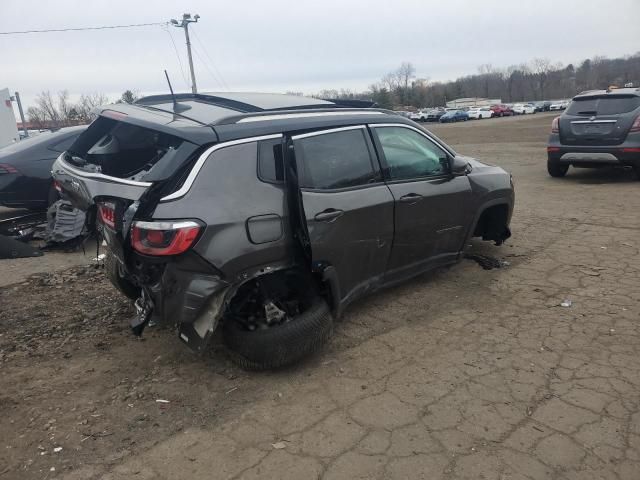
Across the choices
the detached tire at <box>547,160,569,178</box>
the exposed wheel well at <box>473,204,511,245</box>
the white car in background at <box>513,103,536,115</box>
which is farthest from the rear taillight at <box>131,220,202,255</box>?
the white car in background at <box>513,103,536,115</box>

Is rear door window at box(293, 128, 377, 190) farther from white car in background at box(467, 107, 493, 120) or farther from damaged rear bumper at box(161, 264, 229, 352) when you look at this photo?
white car in background at box(467, 107, 493, 120)

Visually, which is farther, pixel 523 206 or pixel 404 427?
pixel 523 206

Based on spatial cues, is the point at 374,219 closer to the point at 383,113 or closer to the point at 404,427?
the point at 383,113

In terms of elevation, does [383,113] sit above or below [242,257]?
above

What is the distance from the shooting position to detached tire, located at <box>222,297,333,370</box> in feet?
10.4

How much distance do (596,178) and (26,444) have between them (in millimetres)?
10443

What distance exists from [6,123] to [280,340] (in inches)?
849

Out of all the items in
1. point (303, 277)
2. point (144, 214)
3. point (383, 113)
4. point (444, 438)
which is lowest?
point (444, 438)

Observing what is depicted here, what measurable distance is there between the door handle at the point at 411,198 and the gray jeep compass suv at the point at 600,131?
249 inches

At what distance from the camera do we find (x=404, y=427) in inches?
108

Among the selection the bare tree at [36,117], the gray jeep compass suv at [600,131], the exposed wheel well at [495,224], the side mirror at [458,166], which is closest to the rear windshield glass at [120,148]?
the side mirror at [458,166]

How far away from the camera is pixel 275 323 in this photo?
3.31 m

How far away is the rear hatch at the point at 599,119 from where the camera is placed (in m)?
8.54

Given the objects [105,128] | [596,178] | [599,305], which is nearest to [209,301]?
[105,128]
